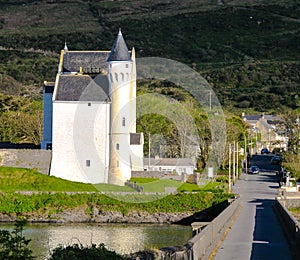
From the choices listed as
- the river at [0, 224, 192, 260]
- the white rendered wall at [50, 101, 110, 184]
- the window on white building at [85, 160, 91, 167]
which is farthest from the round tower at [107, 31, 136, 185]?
the river at [0, 224, 192, 260]

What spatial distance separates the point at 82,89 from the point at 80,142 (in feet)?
11.8

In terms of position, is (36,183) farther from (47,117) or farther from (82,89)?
(47,117)

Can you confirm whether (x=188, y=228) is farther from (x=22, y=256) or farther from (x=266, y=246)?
(x=22, y=256)

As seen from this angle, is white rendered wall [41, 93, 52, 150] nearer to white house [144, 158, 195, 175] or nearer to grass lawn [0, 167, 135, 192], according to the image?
grass lawn [0, 167, 135, 192]

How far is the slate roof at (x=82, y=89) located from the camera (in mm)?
59750

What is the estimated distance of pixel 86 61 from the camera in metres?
64.4

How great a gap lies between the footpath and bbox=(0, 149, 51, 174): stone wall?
42.7 ft

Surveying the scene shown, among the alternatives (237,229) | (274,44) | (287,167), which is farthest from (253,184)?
(274,44)

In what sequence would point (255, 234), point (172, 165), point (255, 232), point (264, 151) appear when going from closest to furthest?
point (255, 234) < point (255, 232) < point (172, 165) < point (264, 151)

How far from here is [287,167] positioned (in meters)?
71.1

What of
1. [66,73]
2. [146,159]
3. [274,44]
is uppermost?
[274,44]

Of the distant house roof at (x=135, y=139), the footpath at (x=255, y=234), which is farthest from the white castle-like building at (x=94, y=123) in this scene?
the footpath at (x=255, y=234)

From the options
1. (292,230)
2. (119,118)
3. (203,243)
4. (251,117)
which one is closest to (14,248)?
(203,243)

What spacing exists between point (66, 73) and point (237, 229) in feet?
110
